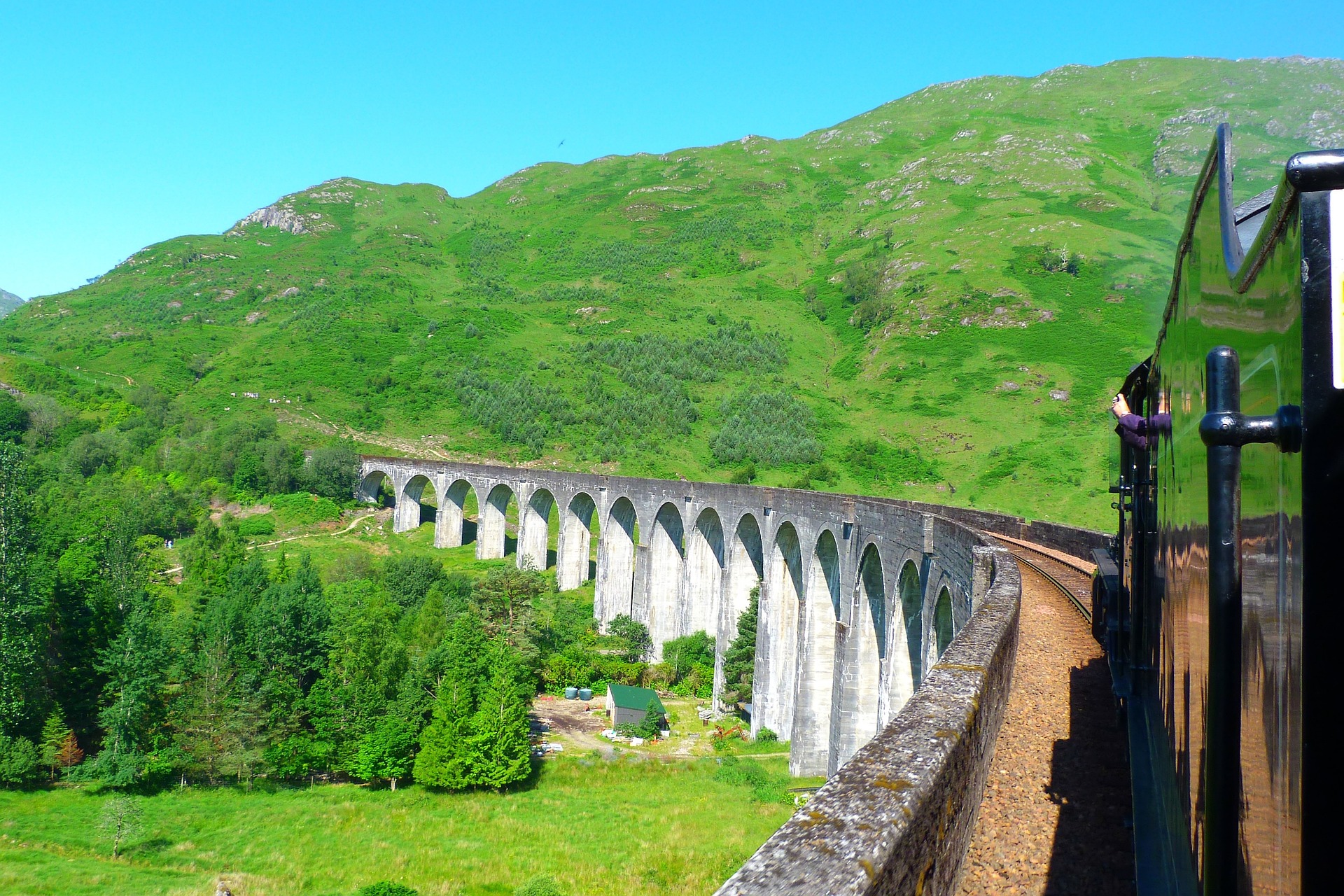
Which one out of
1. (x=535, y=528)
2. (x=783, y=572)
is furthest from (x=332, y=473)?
(x=783, y=572)

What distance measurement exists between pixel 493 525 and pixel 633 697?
2315 centimetres

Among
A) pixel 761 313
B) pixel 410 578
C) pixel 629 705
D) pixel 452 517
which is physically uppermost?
pixel 761 313

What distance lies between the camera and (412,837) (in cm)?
2445

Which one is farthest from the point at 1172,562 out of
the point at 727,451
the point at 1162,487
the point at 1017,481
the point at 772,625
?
the point at 727,451

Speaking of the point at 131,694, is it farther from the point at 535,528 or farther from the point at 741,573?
the point at 535,528

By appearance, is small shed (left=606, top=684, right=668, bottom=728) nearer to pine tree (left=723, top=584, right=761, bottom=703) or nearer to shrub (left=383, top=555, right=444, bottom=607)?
pine tree (left=723, top=584, right=761, bottom=703)

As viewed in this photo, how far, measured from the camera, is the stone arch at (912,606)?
709 inches

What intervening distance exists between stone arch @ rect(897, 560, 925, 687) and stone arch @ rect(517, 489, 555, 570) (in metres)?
32.3

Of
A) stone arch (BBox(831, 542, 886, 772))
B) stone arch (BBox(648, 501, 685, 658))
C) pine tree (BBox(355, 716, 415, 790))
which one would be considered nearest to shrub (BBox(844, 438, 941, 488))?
stone arch (BBox(648, 501, 685, 658))

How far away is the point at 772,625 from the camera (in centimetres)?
2980

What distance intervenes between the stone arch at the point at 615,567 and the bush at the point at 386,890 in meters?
21.8

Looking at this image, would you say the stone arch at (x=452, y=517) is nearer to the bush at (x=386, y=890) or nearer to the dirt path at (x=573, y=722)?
the dirt path at (x=573, y=722)

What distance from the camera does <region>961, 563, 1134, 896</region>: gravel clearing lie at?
4.90 m

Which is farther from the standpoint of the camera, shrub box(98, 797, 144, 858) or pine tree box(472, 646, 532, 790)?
pine tree box(472, 646, 532, 790)
